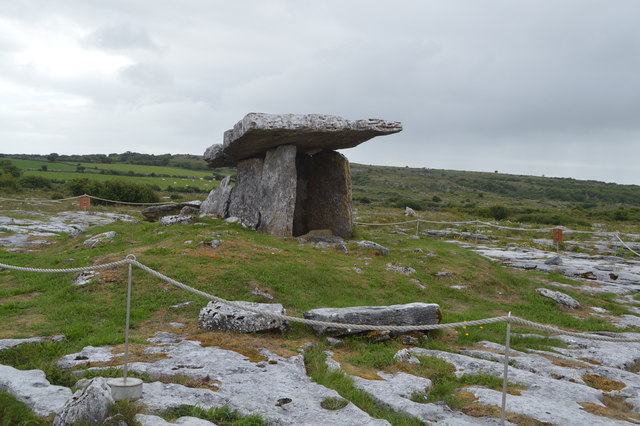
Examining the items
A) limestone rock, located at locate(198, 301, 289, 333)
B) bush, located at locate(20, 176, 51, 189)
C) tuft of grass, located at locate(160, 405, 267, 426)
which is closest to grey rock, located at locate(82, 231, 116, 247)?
limestone rock, located at locate(198, 301, 289, 333)

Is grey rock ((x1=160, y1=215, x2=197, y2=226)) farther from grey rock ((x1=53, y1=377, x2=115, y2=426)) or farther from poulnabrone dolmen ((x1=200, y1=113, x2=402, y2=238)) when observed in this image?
grey rock ((x1=53, y1=377, x2=115, y2=426))

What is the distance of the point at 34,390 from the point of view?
5562 millimetres

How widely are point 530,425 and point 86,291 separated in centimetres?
877

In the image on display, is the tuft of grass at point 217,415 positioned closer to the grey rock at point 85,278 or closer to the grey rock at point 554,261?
the grey rock at point 85,278

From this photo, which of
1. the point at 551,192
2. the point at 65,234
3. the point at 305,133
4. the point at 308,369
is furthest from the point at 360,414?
the point at 551,192

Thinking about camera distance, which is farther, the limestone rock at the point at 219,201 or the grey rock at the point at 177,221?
the limestone rock at the point at 219,201

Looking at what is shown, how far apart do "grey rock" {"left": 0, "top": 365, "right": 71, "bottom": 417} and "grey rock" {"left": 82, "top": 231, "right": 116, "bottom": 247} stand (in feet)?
32.9

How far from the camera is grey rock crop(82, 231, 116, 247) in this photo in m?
15.7

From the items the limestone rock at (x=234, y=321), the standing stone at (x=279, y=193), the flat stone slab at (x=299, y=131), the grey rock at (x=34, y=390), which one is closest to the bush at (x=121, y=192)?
the flat stone slab at (x=299, y=131)

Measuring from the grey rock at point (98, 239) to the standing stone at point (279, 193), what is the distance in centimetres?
524

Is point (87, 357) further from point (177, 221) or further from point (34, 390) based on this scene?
point (177, 221)

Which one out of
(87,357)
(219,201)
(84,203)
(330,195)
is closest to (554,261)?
(330,195)

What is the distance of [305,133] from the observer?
18.1 meters

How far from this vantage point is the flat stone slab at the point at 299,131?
56.3ft
